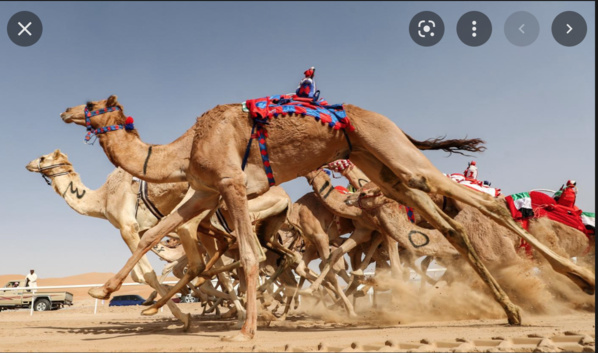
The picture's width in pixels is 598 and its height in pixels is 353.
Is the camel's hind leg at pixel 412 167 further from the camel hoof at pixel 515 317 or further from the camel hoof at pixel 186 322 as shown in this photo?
the camel hoof at pixel 186 322

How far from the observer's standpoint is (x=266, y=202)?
9.31 metres

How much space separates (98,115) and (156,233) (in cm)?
183

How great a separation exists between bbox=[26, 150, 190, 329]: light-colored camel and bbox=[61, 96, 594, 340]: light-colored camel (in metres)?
1.96

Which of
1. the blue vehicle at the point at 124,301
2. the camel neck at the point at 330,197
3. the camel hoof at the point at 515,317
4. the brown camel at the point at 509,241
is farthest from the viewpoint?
the blue vehicle at the point at 124,301

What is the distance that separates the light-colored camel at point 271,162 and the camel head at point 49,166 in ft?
12.5

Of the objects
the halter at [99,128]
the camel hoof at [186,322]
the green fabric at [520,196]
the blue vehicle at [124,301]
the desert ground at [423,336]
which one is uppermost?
the halter at [99,128]

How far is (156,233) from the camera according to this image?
5.65m

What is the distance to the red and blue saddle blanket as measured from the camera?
18.5 feet

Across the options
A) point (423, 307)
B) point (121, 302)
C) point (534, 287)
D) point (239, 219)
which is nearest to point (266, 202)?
point (423, 307)

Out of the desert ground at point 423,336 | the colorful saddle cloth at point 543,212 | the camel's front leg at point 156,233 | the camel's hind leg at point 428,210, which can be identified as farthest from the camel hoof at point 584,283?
the camel's front leg at point 156,233

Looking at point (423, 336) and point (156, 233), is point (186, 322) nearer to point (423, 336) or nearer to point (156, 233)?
point (156, 233)

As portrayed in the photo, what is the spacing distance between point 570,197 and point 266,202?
511cm

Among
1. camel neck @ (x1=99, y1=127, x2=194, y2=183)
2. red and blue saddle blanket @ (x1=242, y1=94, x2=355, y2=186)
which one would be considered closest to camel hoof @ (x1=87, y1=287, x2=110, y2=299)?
camel neck @ (x1=99, y1=127, x2=194, y2=183)

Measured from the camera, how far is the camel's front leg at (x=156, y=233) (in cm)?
526
